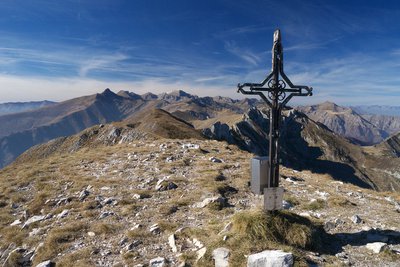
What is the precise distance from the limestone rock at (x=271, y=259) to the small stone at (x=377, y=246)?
3.39 meters

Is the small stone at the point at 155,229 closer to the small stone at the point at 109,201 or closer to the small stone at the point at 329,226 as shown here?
the small stone at the point at 109,201

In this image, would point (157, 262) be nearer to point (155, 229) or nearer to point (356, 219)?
point (155, 229)

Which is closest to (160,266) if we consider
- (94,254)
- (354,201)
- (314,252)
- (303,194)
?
(94,254)

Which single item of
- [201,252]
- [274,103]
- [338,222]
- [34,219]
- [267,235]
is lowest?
[34,219]

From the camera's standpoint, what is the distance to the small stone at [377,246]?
1005 cm

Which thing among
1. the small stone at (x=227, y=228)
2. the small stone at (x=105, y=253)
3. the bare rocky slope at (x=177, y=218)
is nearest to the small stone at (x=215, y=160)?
the bare rocky slope at (x=177, y=218)

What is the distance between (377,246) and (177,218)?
7590 mm

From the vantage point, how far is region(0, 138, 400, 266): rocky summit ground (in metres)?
10.2

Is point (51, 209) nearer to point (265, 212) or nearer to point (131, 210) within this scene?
point (131, 210)

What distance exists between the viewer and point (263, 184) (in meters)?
11.6

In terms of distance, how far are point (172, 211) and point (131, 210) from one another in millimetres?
1944

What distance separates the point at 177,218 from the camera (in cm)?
1355

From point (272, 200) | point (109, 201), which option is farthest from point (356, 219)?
point (109, 201)

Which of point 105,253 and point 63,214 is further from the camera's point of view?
point 63,214
